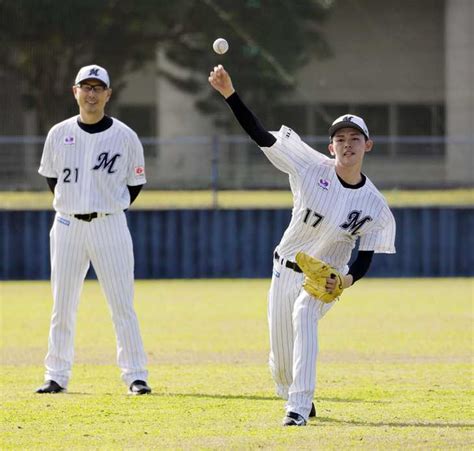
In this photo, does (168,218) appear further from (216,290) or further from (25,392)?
(25,392)

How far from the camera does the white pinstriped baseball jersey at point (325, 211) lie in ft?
24.6

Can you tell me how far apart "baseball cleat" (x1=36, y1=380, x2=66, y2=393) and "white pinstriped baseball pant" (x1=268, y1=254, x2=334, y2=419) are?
158 centimetres

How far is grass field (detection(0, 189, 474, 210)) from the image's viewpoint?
66.1 ft

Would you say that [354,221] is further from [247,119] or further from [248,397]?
[248,397]

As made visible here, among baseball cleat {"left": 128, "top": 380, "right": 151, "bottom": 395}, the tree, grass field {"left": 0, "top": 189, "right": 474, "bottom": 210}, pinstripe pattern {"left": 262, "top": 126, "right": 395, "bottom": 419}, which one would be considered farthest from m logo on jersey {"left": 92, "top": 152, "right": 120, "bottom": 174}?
the tree

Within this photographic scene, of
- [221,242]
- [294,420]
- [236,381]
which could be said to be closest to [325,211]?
[294,420]

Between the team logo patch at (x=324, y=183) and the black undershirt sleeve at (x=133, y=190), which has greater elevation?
the team logo patch at (x=324, y=183)

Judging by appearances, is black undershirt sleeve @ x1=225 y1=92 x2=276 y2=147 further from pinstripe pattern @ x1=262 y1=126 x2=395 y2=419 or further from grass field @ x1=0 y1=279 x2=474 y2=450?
grass field @ x1=0 y1=279 x2=474 y2=450

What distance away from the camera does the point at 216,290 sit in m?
18.1

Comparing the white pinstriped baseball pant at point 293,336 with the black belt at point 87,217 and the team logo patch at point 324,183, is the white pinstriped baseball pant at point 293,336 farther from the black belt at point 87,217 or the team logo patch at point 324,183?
the black belt at point 87,217

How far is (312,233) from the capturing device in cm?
759

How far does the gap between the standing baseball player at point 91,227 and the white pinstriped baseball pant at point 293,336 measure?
1253 mm

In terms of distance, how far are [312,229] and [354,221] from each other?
0.78ft

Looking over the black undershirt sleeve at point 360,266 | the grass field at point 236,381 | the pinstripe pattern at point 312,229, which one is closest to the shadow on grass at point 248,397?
the grass field at point 236,381
